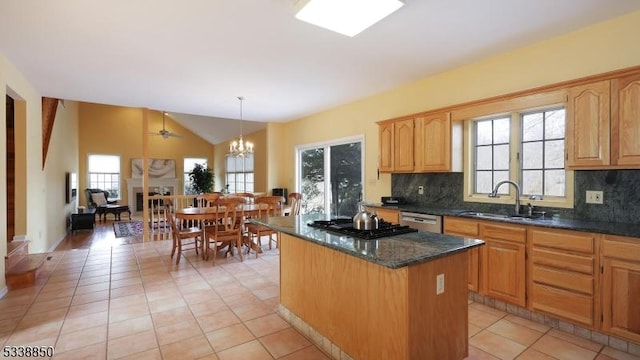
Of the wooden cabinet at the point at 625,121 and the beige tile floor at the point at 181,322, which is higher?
the wooden cabinet at the point at 625,121

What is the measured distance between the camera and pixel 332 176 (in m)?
5.93

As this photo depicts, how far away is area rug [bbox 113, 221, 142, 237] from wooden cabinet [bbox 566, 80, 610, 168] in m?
8.08

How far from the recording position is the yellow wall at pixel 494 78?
8.34ft

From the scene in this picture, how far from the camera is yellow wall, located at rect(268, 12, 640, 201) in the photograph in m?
2.54

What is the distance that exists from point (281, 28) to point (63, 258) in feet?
15.5

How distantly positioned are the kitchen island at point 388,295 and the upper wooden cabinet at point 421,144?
163 centimetres

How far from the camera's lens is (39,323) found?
2633 mm

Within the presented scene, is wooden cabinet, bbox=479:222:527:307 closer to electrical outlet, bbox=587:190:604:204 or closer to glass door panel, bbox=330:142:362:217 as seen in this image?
electrical outlet, bbox=587:190:604:204

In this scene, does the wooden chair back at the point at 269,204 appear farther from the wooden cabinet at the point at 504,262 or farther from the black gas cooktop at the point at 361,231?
the wooden cabinet at the point at 504,262

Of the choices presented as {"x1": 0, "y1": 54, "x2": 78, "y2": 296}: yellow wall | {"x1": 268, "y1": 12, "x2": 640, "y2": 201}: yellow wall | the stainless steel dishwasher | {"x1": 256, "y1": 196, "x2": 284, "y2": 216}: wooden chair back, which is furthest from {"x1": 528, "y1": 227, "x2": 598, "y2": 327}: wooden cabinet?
{"x1": 0, "y1": 54, "x2": 78, "y2": 296}: yellow wall

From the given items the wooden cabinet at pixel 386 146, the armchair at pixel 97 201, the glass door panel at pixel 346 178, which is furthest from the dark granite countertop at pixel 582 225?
the armchair at pixel 97 201

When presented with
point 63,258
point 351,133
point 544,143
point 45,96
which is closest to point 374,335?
point 544,143

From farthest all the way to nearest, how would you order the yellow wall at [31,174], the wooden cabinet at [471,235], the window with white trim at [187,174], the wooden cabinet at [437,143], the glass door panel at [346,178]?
the window with white trim at [187,174] → the glass door panel at [346,178] → the wooden cabinet at [437,143] → the yellow wall at [31,174] → the wooden cabinet at [471,235]

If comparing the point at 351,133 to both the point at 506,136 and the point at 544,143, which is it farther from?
the point at 544,143
